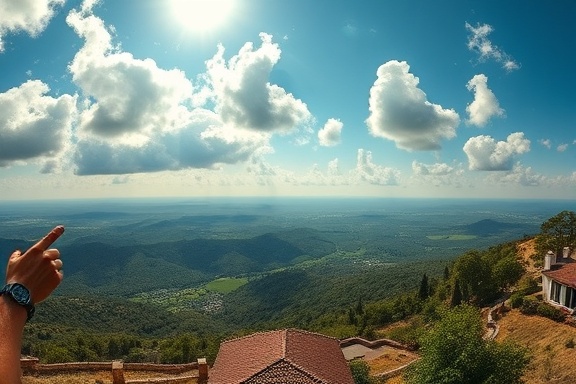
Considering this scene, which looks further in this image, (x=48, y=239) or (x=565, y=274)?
(x=565, y=274)

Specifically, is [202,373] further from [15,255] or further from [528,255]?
[528,255]

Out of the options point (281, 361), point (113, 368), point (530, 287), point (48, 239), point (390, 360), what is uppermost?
point (48, 239)

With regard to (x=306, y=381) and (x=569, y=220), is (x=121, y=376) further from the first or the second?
(x=569, y=220)

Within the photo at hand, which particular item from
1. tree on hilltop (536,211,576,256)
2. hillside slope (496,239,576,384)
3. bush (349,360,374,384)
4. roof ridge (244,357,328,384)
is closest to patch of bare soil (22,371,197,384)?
roof ridge (244,357,328,384)

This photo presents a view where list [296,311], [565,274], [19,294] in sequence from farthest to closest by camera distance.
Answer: [296,311] < [565,274] < [19,294]

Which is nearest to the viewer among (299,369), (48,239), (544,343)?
(48,239)

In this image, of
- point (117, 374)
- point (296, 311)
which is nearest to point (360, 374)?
point (117, 374)

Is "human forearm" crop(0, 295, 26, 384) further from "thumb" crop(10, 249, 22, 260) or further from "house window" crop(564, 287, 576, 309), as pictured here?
"house window" crop(564, 287, 576, 309)

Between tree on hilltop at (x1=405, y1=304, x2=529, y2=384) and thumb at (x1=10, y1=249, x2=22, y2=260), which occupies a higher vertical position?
thumb at (x1=10, y1=249, x2=22, y2=260)

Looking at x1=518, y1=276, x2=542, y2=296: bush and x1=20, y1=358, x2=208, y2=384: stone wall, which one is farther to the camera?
x1=518, y1=276, x2=542, y2=296: bush

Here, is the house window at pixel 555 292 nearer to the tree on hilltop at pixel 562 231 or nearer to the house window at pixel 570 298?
the house window at pixel 570 298
